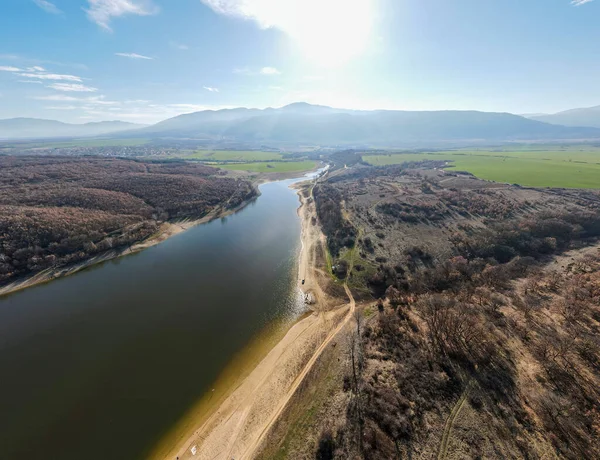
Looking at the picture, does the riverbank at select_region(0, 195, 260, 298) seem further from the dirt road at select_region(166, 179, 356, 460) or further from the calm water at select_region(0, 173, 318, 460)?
the dirt road at select_region(166, 179, 356, 460)

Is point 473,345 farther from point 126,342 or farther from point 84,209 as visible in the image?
point 84,209

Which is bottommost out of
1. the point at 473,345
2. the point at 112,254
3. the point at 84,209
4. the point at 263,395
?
the point at 263,395

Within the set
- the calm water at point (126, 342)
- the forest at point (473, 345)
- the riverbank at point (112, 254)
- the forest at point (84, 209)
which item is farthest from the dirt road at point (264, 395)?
the forest at point (84, 209)

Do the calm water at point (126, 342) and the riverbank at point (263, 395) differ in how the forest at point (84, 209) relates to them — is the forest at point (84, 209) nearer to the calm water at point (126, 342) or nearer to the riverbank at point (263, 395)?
the calm water at point (126, 342)

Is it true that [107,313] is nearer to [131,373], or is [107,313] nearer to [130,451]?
[131,373]

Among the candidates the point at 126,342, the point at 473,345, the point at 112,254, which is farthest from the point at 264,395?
the point at 112,254

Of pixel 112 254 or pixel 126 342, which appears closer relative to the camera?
pixel 126 342
